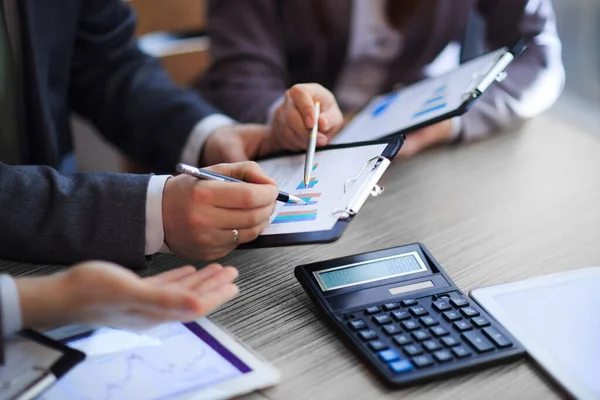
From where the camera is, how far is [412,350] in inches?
23.5

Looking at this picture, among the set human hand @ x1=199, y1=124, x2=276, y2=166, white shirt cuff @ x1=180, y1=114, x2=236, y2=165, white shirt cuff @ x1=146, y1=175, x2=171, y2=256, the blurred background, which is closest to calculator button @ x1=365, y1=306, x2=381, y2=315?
white shirt cuff @ x1=146, y1=175, x2=171, y2=256

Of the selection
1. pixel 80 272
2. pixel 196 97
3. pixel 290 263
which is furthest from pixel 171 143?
pixel 80 272

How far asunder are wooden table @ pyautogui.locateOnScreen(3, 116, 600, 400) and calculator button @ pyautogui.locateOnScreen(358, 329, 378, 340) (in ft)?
0.06

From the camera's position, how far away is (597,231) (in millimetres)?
833

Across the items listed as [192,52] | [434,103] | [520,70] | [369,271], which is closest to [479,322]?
[369,271]

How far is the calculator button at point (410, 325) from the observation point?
2.05 ft

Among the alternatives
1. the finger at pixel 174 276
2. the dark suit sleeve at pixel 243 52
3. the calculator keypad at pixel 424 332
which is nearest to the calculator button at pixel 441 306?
the calculator keypad at pixel 424 332

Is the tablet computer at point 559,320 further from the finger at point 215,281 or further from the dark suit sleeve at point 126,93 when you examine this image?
the dark suit sleeve at point 126,93

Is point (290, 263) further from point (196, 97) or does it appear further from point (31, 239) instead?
point (196, 97)

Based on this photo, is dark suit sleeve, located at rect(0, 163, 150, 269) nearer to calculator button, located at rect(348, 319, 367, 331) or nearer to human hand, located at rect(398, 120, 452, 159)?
calculator button, located at rect(348, 319, 367, 331)

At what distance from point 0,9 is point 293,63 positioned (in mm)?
574

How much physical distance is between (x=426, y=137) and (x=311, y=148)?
27 cm

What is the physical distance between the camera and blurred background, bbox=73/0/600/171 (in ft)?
6.07

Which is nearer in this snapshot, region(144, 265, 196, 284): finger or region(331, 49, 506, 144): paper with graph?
region(144, 265, 196, 284): finger
